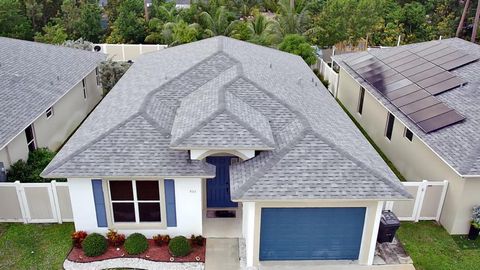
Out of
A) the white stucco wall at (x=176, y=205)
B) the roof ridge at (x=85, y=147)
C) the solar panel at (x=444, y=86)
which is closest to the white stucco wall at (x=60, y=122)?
the roof ridge at (x=85, y=147)

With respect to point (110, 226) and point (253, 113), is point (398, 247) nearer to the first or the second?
point (253, 113)

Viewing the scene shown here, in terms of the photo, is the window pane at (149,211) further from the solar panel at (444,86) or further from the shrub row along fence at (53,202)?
the solar panel at (444,86)

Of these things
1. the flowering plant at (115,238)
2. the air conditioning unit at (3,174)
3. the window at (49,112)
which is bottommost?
the flowering plant at (115,238)

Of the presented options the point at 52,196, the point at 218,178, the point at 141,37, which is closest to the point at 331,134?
the point at 218,178

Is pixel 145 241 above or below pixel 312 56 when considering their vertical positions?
below

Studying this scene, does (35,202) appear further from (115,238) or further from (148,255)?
(148,255)

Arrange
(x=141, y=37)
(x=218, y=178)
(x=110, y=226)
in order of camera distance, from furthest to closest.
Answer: (x=141, y=37) < (x=218, y=178) < (x=110, y=226)
